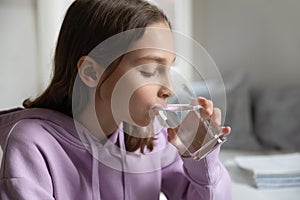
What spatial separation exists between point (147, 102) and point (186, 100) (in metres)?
0.08

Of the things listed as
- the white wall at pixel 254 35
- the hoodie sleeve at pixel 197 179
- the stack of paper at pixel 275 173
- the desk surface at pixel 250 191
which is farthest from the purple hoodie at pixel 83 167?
the white wall at pixel 254 35

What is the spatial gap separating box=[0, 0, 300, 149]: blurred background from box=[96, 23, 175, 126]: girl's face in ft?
2.34

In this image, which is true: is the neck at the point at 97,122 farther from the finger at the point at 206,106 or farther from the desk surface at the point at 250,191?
the desk surface at the point at 250,191

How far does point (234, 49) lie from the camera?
74.8 inches

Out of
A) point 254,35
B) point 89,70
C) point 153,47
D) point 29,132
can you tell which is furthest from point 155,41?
point 254,35

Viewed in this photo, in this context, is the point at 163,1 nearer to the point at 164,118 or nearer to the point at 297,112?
the point at 297,112

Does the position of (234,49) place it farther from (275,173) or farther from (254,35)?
(275,173)

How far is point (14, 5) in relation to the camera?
1.37 m

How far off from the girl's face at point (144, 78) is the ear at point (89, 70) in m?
0.02

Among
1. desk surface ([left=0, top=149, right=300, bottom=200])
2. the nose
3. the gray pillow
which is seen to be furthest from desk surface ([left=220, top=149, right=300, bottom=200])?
the nose

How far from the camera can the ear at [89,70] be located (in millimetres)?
738

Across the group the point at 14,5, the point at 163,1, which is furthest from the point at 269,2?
the point at 14,5

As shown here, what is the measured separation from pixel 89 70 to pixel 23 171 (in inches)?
6.9

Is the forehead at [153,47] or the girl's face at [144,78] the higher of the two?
the forehead at [153,47]
